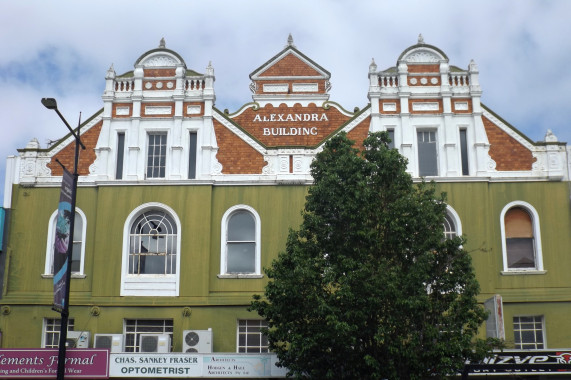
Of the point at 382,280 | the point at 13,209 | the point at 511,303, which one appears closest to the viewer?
the point at 382,280

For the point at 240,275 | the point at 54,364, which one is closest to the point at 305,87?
the point at 240,275

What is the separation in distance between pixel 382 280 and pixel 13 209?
46.3 ft

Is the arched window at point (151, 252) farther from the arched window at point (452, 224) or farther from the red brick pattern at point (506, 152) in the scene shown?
the red brick pattern at point (506, 152)

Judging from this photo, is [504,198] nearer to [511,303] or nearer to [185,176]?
[511,303]

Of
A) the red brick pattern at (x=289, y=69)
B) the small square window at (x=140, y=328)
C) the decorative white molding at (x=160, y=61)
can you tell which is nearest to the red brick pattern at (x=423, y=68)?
the red brick pattern at (x=289, y=69)

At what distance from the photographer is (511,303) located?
23.2m

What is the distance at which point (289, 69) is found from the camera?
26672 millimetres

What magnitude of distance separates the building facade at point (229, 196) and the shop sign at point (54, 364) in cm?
158

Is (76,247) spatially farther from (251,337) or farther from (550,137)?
(550,137)

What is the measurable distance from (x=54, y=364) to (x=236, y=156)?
9136mm

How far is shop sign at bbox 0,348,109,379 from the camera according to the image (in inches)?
840

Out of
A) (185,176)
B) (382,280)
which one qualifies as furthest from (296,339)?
(185,176)

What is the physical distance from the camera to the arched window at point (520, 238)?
940 inches

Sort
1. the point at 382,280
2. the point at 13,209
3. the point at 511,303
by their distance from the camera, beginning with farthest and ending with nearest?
the point at 13,209
the point at 511,303
the point at 382,280
